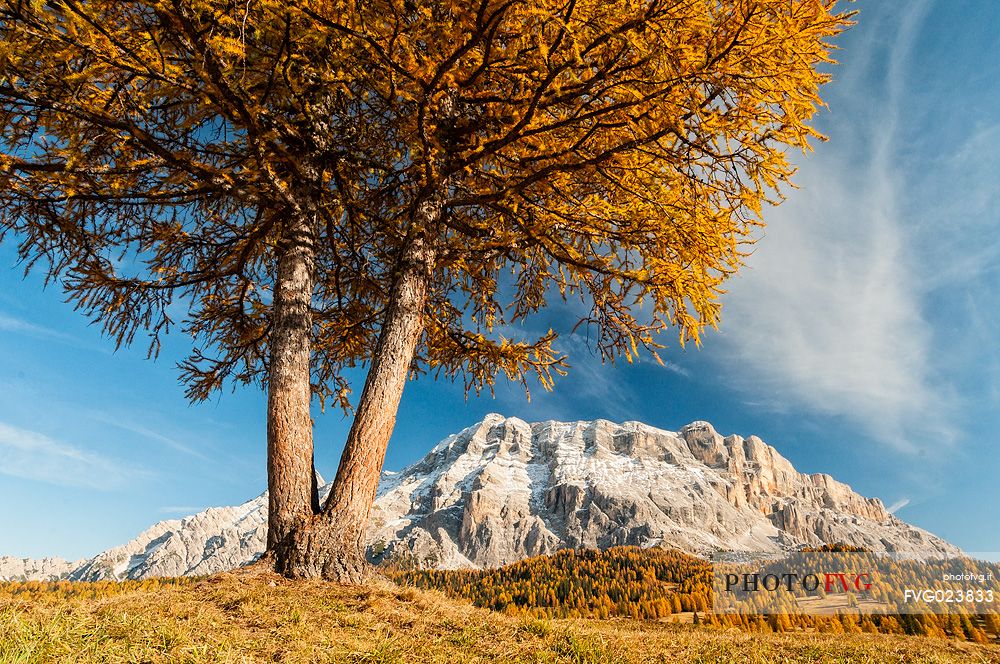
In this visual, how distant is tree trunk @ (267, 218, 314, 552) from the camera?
4.60m

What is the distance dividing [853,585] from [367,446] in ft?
24.2

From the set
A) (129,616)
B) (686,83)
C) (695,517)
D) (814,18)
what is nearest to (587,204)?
(686,83)

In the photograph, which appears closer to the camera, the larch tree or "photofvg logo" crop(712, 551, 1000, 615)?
the larch tree

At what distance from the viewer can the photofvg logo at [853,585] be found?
21.3ft

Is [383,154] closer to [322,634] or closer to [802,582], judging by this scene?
[322,634]

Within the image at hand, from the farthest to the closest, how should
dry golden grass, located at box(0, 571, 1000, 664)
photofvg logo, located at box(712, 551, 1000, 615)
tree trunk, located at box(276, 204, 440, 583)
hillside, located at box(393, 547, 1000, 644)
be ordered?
photofvg logo, located at box(712, 551, 1000, 615), hillside, located at box(393, 547, 1000, 644), tree trunk, located at box(276, 204, 440, 583), dry golden grass, located at box(0, 571, 1000, 664)

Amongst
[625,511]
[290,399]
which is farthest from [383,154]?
[625,511]

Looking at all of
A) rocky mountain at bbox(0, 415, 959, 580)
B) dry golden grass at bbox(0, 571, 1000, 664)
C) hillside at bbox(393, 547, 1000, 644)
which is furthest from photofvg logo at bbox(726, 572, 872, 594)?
rocky mountain at bbox(0, 415, 959, 580)

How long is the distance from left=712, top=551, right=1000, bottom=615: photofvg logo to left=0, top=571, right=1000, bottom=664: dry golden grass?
2213 millimetres

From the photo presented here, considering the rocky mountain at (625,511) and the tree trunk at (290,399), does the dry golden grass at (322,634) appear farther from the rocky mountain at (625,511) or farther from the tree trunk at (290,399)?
the rocky mountain at (625,511)

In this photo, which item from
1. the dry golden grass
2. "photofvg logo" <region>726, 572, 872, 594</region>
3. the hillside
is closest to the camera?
the dry golden grass

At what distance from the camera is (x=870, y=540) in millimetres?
144625

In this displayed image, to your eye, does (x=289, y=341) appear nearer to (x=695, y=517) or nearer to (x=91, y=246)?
(x=91, y=246)

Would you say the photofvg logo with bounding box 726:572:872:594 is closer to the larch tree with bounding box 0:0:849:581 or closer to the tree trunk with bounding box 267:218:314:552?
the larch tree with bounding box 0:0:849:581
